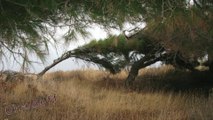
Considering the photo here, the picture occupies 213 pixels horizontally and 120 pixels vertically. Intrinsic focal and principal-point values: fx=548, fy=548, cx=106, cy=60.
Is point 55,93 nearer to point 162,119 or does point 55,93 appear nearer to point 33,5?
point 162,119

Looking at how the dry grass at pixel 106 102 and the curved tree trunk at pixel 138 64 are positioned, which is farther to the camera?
the curved tree trunk at pixel 138 64

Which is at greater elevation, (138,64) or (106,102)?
(138,64)

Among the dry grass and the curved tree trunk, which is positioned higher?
the curved tree trunk

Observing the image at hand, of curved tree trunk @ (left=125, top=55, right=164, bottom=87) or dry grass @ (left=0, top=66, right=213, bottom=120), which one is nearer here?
dry grass @ (left=0, top=66, right=213, bottom=120)

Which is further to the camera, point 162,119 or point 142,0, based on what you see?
point 162,119

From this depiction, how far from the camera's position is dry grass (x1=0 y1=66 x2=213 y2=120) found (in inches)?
360

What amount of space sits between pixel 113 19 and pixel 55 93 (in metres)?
7.16

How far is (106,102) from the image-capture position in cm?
1048

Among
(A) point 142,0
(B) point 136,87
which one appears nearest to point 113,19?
(A) point 142,0

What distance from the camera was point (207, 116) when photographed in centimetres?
918

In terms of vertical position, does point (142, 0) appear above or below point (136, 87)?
above

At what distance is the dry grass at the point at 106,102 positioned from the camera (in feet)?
30.0

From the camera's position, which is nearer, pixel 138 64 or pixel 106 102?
pixel 106 102

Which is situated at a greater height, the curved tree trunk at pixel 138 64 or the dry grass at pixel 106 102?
the curved tree trunk at pixel 138 64
